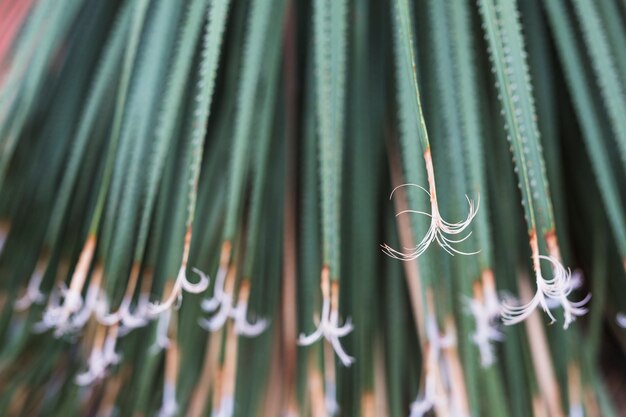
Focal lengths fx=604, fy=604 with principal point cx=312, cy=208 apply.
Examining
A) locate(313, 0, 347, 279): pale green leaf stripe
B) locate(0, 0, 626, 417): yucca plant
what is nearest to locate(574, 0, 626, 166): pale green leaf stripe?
locate(0, 0, 626, 417): yucca plant

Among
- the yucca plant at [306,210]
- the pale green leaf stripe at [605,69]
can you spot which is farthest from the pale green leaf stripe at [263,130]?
the pale green leaf stripe at [605,69]

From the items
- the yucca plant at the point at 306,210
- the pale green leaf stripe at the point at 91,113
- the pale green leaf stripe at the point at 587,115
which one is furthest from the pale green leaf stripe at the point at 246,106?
the pale green leaf stripe at the point at 587,115

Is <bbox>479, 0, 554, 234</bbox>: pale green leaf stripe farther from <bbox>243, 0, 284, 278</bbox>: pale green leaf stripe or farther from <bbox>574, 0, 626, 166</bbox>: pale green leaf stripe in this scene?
<bbox>243, 0, 284, 278</bbox>: pale green leaf stripe

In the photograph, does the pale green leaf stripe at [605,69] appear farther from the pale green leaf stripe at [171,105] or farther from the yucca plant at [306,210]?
the pale green leaf stripe at [171,105]

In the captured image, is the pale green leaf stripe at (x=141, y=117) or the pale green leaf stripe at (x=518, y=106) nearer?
the pale green leaf stripe at (x=518, y=106)

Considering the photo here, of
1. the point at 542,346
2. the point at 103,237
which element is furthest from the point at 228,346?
the point at 542,346

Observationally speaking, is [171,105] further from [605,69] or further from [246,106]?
[605,69]

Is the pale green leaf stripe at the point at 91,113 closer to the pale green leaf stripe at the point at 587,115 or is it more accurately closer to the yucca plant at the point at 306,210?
the yucca plant at the point at 306,210

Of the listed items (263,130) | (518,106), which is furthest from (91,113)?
(518,106)
